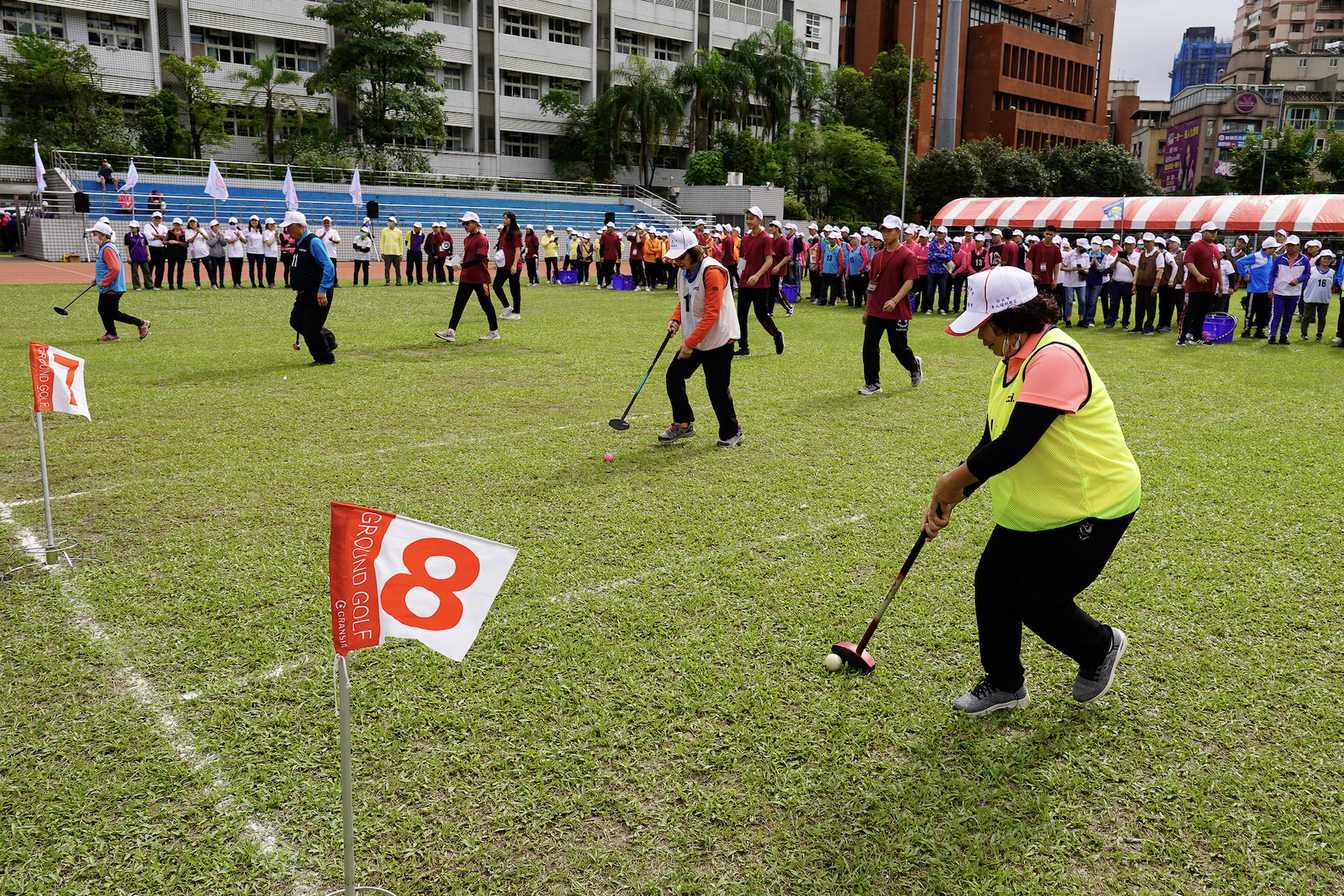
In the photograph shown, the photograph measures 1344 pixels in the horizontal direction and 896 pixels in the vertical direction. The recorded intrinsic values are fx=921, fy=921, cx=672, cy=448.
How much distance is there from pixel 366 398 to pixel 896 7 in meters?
78.7

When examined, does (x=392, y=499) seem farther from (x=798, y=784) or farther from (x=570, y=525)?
(x=798, y=784)

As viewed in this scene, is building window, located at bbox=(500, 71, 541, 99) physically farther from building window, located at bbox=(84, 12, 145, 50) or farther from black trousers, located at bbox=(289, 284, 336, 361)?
black trousers, located at bbox=(289, 284, 336, 361)

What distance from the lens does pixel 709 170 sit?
5319cm

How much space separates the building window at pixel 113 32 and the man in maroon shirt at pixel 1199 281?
4603cm

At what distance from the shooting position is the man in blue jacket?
1720 centimetres

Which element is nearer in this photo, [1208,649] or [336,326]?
[1208,649]

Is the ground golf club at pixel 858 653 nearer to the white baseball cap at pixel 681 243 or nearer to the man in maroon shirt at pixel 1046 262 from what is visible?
the white baseball cap at pixel 681 243

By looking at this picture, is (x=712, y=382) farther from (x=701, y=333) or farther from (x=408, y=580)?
(x=408, y=580)

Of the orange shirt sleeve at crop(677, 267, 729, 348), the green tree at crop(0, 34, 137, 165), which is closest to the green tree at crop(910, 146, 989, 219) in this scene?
the green tree at crop(0, 34, 137, 165)

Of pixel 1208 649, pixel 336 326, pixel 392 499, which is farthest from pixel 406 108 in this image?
pixel 1208 649

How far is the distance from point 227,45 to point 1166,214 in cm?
4379

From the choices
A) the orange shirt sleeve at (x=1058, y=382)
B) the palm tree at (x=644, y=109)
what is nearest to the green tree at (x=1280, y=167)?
the palm tree at (x=644, y=109)

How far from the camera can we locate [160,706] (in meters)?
3.86

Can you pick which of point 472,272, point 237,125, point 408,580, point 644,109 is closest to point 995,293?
point 408,580
